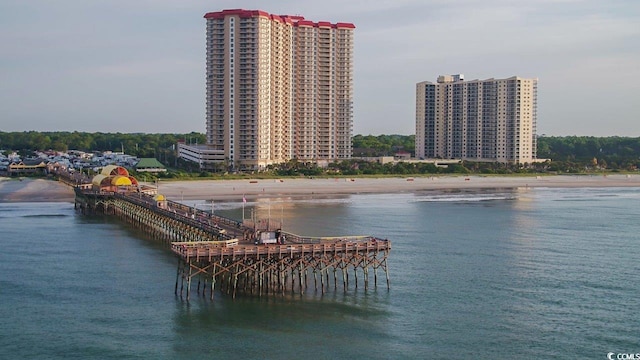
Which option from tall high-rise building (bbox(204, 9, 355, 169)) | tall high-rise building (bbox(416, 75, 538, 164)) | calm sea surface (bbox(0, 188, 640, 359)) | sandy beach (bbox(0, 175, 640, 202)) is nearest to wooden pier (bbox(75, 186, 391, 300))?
calm sea surface (bbox(0, 188, 640, 359))

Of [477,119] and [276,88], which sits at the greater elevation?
[276,88]

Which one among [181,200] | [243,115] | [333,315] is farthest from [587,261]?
[243,115]

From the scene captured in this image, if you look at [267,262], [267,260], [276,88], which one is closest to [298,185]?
[276,88]

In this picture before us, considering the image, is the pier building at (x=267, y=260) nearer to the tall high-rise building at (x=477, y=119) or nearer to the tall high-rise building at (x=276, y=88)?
the tall high-rise building at (x=276, y=88)

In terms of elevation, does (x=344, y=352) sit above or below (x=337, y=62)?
below

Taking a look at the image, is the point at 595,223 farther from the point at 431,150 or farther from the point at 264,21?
the point at 431,150

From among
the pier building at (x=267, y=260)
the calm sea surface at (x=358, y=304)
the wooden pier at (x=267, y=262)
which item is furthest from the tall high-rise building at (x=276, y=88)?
the wooden pier at (x=267, y=262)

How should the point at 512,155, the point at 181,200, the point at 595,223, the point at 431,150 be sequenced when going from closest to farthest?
the point at 595,223 → the point at 181,200 → the point at 512,155 → the point at 431,150

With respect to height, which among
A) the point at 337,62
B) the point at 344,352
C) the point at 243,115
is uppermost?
the point at 337,62

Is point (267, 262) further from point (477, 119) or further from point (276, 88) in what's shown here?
point (477, 119)
